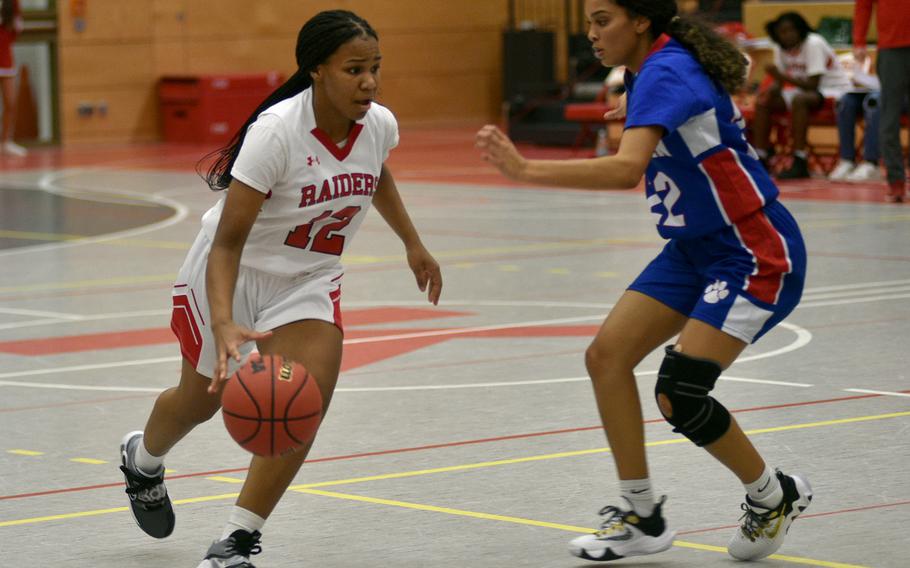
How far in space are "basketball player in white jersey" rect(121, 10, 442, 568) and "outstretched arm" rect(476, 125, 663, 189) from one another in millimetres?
→ 525

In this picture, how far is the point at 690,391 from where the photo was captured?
4.66 meters

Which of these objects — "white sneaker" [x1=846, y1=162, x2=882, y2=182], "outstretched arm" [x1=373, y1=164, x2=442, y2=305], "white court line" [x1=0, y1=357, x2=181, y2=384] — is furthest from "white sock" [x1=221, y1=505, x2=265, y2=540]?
"white sneaker" [x1=846, y1=162, x2=882, y2=182]

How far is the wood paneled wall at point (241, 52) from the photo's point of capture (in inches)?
1006

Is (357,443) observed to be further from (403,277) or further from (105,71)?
(105,71)

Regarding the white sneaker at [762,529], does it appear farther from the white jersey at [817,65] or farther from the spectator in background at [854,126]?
the white jersey at [817,65]

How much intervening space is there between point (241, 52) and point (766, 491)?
75.8ft

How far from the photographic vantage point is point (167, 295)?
35.2 feet

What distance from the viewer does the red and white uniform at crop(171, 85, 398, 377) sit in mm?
4703

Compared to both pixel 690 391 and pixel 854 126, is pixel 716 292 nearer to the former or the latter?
pixel 690 391

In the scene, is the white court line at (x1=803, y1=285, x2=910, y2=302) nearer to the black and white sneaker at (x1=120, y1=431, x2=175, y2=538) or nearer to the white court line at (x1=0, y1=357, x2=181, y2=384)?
the white court line at (x1=0, y1=357, x2=181, y2=384)

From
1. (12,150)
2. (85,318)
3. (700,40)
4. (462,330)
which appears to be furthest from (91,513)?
(12,150)

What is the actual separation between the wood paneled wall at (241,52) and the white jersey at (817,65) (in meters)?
7.24

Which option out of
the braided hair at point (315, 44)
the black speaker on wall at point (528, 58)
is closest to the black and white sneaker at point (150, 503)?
the braided hair at point (315, 44)

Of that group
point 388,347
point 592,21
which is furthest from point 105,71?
point 592,21
